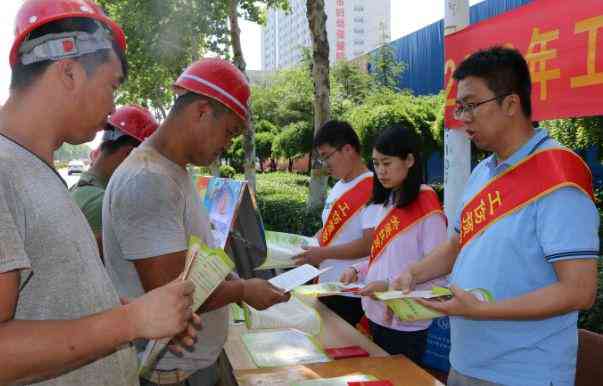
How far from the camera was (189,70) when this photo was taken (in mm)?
1652

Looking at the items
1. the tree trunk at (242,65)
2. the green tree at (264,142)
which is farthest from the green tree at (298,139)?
the tree trunk at (242,65)

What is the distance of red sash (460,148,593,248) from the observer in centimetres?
150

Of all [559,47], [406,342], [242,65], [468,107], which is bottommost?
[406,342]

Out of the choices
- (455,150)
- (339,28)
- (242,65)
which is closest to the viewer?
(455,150)

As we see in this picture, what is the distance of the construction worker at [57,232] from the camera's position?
83cm

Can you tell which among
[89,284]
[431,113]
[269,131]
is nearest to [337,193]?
[89,284]

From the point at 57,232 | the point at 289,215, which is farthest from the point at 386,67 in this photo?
the point at 57,232

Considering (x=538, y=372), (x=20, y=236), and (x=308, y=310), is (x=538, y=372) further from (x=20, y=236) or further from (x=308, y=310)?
(x=20, y=236)

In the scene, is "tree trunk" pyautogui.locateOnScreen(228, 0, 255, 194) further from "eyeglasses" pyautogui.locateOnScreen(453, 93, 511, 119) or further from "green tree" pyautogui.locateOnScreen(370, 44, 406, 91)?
"green tree" pyautogui.locateOnScreen(370, 44, 406, 91)

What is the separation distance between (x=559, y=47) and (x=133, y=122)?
7.08 feet

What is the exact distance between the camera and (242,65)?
28.9ft

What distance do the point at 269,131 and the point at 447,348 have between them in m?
18.2

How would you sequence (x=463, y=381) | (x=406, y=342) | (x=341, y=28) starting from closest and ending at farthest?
(x=463, y=381)
(x=406, y=342)
(x=341, y=28)

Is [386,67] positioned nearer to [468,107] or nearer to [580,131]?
[580,131]
